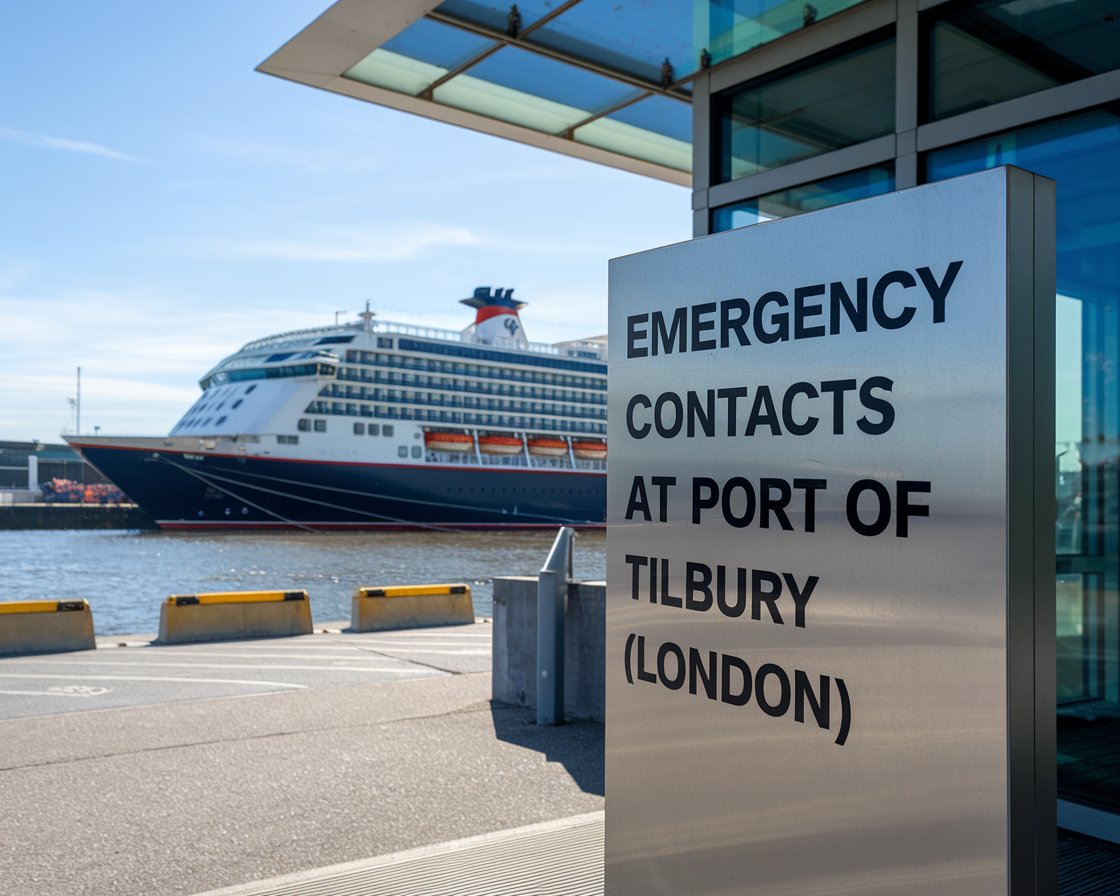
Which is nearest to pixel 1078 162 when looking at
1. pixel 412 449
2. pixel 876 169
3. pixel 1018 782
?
pixel 876 169

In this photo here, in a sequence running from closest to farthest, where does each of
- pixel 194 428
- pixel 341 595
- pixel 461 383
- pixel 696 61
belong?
pixel 696 61
pixel 341 595
pixel 194 428
pixel 461 383

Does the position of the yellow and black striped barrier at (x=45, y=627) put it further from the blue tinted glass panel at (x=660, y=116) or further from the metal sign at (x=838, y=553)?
the metal sign at (x=838, y=553)

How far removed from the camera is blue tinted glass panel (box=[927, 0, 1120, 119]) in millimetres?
4320

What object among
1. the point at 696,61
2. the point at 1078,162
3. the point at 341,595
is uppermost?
the point at 696,61

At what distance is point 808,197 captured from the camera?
5.37 metres

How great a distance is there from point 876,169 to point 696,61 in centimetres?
149

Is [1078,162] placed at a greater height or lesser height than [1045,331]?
greater

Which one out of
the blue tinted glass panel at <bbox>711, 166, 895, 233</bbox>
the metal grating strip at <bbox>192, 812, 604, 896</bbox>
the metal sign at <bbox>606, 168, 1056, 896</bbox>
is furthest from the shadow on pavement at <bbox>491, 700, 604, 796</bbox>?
the metal sign at <bbox>606, 168, 1056, 896</bbox>

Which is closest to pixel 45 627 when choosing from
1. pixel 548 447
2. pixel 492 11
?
pixel 492 11

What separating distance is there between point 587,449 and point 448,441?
9318 millimetres

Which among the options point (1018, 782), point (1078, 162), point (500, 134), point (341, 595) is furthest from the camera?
point (341, 595)

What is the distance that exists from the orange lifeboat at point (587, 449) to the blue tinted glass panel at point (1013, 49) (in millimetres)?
55470

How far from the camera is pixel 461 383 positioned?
191 ft

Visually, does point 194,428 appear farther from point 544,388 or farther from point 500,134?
point 500,134
